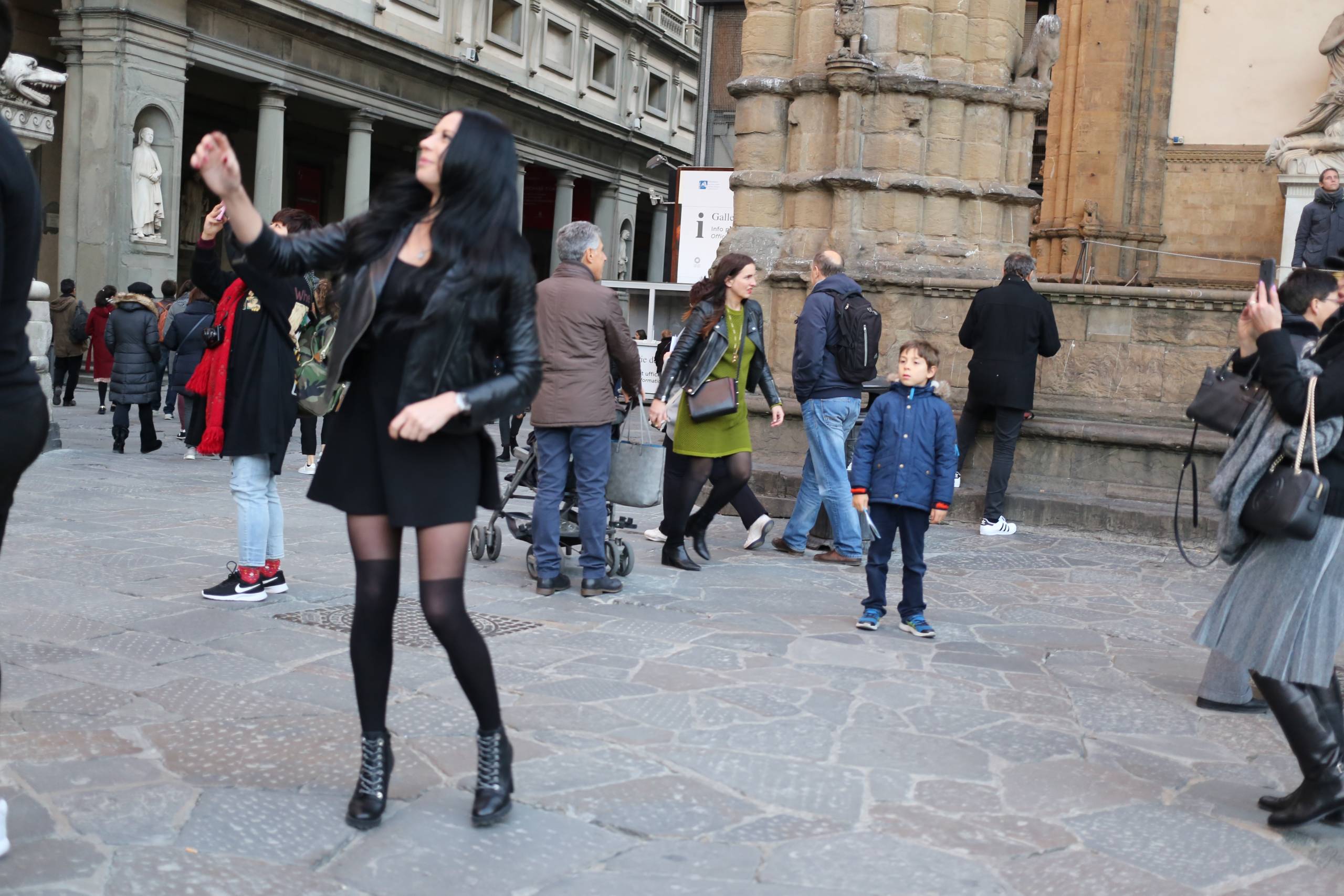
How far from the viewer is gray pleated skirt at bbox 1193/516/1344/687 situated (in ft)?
13.8

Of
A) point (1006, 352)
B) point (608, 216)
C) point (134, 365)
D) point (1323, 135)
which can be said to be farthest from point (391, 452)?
point (608, 216)

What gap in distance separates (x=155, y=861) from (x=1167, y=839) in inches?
111

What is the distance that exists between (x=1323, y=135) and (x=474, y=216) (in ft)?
55.4

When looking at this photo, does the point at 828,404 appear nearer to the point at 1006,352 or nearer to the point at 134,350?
the point at 1006,352

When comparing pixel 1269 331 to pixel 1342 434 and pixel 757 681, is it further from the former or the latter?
pixel 757 681

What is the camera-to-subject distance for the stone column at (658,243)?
161 ft

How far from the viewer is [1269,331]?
420 cm

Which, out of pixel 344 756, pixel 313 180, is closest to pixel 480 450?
pixel 344 756

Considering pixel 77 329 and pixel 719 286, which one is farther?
pixel 77 329

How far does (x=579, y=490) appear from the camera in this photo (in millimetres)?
7523

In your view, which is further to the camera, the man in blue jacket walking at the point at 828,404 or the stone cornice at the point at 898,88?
the stone cornice at the point at 898,88

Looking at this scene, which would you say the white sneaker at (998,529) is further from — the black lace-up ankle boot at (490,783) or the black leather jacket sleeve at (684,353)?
the black lace-up ankle boot at (490,783)

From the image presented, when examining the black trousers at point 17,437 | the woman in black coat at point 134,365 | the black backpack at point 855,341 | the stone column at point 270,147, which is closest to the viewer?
the black trousers at point 17,437

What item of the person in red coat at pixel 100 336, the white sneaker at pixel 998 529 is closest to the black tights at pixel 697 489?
the white sneaker at pixel 998 529
